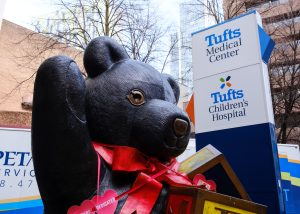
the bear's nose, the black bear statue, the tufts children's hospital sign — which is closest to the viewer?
the black bear statue

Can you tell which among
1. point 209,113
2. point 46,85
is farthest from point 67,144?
point 209,113

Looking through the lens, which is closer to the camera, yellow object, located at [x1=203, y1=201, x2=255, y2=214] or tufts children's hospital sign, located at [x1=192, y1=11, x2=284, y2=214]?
yellow object, located at [x1=203, y1=201, x2=255, y2=214]

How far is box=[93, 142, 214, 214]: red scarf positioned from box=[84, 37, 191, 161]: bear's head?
0.05m

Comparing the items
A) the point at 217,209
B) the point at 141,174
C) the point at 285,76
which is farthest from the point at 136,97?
the point at 285,76

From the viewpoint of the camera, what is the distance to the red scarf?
1458mm

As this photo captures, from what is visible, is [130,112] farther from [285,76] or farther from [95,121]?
[285,76]

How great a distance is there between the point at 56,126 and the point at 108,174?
1.24 ft

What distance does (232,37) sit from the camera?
3.18 metres

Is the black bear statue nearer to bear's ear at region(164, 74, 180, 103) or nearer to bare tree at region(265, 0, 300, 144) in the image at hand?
bear's ear at region(164, 74, 180, 103)

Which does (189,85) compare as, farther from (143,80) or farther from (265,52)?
(143,80)

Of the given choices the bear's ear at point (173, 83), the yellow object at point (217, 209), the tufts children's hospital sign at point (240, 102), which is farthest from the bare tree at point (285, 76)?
the yellow object at point (217, 209)

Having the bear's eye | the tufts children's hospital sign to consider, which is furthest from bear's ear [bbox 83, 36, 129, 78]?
the tufts children's hospital sign

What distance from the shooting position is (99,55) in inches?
68.4

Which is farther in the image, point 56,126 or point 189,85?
point 189,85
